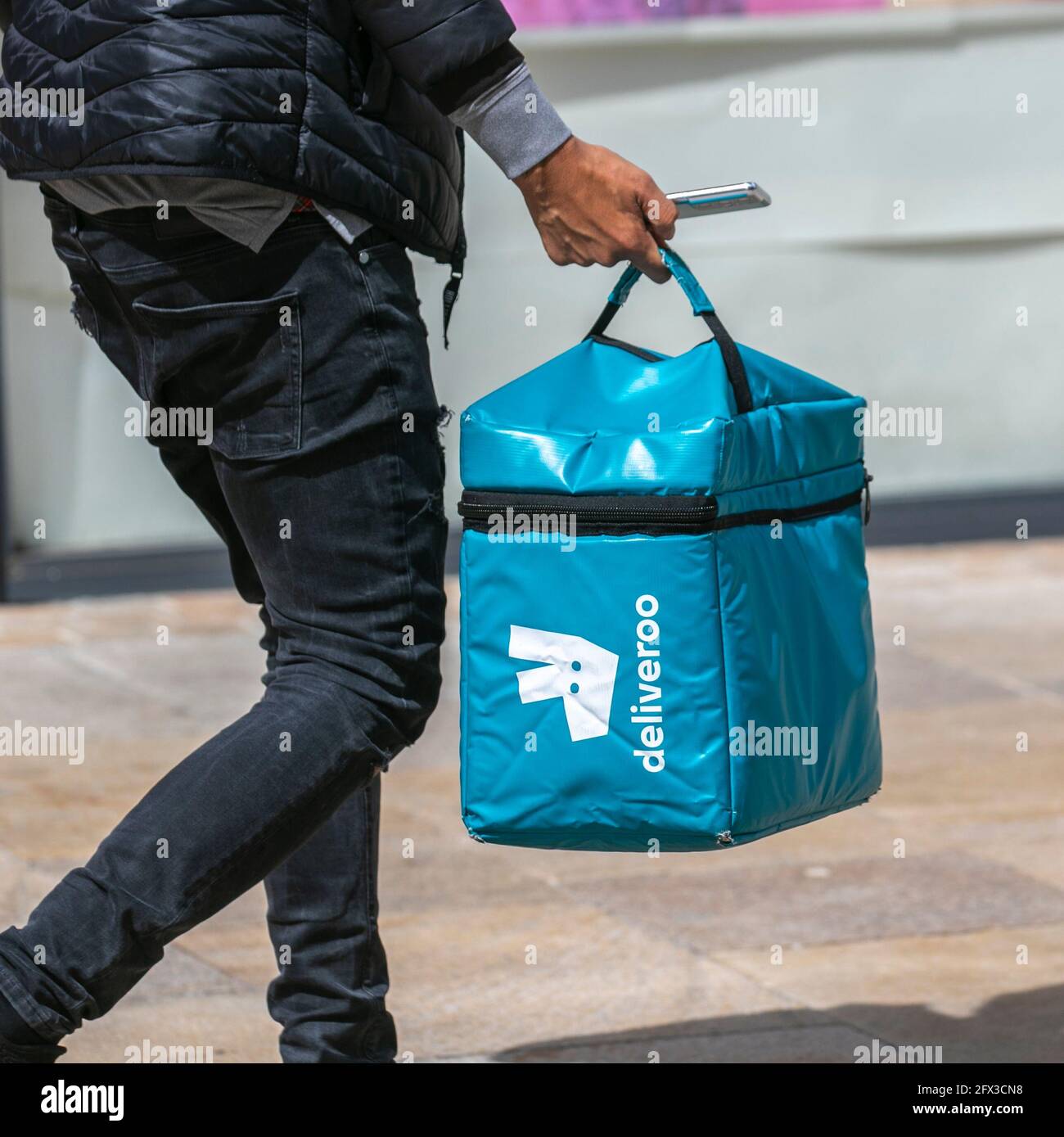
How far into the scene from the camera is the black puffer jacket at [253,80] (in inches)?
85.7

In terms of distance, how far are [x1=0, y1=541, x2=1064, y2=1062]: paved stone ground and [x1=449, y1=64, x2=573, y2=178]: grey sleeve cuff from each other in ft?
4.52

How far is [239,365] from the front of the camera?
2.30 metres

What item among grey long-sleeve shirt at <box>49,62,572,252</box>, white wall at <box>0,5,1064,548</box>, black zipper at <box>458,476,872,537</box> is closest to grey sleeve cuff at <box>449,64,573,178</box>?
grey long-sleeve shirt at <box>49,62,572,252</box>

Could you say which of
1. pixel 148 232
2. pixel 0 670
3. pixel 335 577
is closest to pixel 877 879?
pixel 335 577

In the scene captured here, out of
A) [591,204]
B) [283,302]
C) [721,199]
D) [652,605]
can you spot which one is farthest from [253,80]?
[652,605]

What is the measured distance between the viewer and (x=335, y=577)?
2.35m

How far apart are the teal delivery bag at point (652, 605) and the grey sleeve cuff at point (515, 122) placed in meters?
0.25

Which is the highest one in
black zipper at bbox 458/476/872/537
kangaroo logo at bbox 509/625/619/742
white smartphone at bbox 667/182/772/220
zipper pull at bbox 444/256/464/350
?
white smartphone at bbox 667/182/772/220

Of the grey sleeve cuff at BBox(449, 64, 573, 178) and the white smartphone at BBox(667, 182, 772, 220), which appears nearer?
the grey sleeve cuff at BBox(449, 64, 573, 178)

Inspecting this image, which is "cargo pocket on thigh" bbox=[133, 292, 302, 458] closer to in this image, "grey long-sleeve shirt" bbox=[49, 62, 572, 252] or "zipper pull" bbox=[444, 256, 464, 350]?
"grey long-sleeve shirt" bbox=[49, 62, 572, 252]

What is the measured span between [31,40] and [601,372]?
0.77 m

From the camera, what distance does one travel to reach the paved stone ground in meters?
3.13

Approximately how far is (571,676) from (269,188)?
26.2 inches

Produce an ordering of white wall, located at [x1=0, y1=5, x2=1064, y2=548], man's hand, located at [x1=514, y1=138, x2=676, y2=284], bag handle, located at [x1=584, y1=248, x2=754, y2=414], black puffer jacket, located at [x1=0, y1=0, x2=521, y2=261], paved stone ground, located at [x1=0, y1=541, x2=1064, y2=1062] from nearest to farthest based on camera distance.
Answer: black puffer jacket, located at [x1=0, y1=0, x2=521, y2=261] → man's hand, located at [x1=514, y1=138, x2=676, y2=284] → bag handle, located at [x1=584, y1=248, x2=754, y2=414] → paved stone ground, located at [x1=0, y1=541, x2=1064, y2=1062] → white wall, located at [x1=0, y1=5, x2=1064, y2=548]
